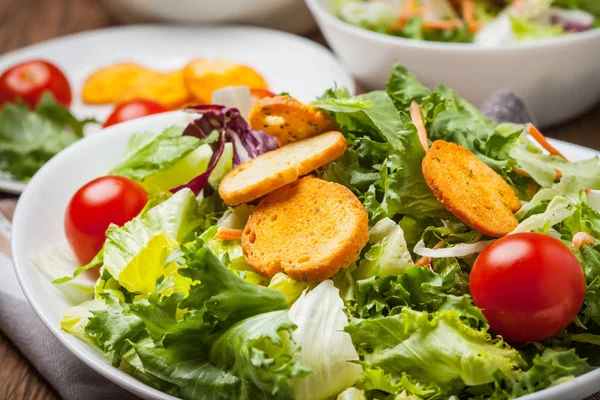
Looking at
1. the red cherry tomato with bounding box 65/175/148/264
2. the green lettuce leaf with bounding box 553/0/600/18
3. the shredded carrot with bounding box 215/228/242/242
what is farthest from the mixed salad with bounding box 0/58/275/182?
the green lettuce leaf with bounding box 553/0/600/18

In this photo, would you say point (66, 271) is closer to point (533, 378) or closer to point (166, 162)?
point (166, 162)

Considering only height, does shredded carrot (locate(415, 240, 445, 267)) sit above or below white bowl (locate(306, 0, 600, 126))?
above

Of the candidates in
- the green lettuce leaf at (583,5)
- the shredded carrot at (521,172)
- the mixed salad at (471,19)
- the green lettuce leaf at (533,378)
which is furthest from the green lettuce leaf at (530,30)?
the green lettuce leaf at (533,378)

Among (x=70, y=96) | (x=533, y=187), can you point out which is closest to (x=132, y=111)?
(x=70, y=96)

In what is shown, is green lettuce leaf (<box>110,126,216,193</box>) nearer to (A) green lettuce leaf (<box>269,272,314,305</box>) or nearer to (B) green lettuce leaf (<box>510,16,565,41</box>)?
(A) green lettuce leaf (<box>269,272,314,305</box>)

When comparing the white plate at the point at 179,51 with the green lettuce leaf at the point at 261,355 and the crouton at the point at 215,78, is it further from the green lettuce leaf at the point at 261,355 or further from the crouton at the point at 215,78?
the green lettuce leaf at the point at 261,355

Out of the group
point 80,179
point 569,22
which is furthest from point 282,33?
point 80,179

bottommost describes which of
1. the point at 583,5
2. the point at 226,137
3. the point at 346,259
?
the point at 583,5
